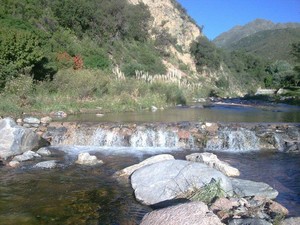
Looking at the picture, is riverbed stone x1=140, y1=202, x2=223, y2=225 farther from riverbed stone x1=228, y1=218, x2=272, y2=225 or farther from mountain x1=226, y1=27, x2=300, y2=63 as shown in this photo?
mountain x1=226, y1=27, x2=300, y2=63

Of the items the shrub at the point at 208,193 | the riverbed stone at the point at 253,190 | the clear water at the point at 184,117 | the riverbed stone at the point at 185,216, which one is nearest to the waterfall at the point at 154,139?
the clear water at the point at 184,117

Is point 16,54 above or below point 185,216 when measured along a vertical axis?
above

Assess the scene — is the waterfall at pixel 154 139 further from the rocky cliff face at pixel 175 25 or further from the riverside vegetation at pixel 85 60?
the rocky cliff face at pixel 175 25

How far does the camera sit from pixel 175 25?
2798 inches

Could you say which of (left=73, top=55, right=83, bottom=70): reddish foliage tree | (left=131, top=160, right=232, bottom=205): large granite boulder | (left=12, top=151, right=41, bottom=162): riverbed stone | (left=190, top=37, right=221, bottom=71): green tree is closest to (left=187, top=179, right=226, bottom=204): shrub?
(left=131, top=160, right=232, bottom=205): large granite boulder

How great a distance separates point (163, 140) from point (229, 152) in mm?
2526

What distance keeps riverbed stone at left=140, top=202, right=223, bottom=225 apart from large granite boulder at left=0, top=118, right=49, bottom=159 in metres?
7.11

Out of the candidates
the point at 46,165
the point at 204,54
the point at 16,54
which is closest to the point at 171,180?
the point at 46,165

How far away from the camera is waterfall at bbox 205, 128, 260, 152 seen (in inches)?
534

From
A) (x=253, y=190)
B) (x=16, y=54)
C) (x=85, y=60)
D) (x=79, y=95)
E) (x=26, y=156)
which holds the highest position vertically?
(x=85, y=60)

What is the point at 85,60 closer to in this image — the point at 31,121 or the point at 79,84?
the point at 79,84

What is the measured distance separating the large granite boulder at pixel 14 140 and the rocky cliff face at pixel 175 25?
166 feet

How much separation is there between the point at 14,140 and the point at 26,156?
38.4 inches

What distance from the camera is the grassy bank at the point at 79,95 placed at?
794 inches
